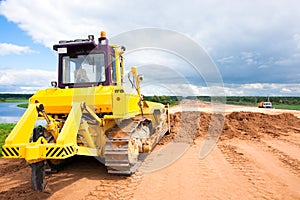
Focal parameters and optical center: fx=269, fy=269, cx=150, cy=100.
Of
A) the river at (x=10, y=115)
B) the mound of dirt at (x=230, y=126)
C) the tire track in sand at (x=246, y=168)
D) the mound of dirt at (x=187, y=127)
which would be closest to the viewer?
the tire track in sand at (x=246, y=168)

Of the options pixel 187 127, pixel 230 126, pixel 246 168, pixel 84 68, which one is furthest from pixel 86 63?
pixel 230 126

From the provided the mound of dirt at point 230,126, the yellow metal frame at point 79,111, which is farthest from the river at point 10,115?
the yellow metal frame at point 79,111

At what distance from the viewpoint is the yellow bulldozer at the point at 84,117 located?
4.61 m

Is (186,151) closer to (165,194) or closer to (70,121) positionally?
(165,194)

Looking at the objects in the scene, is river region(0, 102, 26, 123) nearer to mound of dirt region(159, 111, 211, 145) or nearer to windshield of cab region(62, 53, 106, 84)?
mound of dirt region(159, 111, 211, 145)

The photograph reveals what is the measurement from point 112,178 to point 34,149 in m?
2.02

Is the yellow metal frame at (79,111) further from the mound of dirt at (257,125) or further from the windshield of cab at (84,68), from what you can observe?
the mound of dirt at (257,125)

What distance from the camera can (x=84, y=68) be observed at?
6543mm

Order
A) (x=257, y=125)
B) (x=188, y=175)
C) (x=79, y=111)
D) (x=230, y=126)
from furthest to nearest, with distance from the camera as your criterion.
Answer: (x=257, y=125) < (x=230, y=126) < (x=188, y=175) < (x=79, y=111)

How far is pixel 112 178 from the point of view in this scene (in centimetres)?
570

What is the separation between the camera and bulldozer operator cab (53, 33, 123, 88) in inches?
249

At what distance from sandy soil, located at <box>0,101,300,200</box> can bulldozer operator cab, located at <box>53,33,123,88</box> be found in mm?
2121

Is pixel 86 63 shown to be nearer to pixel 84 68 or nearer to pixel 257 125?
pixel 84 68

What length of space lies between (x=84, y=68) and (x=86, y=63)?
132 mm
